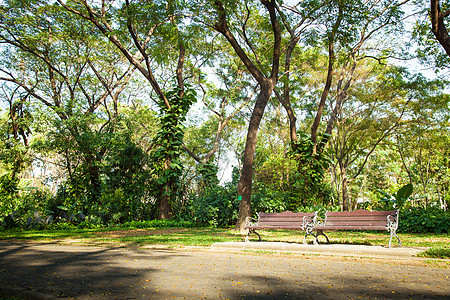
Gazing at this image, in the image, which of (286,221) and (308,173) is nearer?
(286,221)

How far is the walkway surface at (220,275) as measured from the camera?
12.0 ft

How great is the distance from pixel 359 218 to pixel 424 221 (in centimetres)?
512

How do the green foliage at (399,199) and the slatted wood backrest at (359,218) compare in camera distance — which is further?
the green foliage at (399,199)

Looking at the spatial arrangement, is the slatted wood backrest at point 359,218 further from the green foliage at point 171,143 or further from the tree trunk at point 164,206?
the tree trunk at point 164,206

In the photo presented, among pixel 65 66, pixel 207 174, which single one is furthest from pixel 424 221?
pixel 65 66

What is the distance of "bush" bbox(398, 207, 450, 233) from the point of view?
35.2 feet

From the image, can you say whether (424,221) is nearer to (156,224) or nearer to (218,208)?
(218,208)

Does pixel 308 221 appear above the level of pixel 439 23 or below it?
below

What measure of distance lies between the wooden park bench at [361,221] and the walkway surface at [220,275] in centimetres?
78

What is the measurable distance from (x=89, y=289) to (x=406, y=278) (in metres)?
4.34

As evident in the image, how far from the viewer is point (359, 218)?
7715mm

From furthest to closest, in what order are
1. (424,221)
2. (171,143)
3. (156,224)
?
(171,143), (156,224), (424,221)

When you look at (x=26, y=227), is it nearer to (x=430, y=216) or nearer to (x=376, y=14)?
(x=430, y=216)

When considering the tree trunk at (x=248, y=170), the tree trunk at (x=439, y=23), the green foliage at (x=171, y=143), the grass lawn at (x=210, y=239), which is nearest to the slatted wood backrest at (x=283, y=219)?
the grass lawn at (x=210, y=239)
